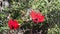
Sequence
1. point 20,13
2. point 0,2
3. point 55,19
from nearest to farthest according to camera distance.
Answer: point 55,19 → point 20,13 → point 0,2

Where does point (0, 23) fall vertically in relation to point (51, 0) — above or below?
below

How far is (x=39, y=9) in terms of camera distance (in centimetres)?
305

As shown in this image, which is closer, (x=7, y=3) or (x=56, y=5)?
(x=56, y=5)

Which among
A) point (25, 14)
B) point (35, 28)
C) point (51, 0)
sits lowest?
point (35, 28)

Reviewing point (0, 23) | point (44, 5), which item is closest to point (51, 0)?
point (44, 5)

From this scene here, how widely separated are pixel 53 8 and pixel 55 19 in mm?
163

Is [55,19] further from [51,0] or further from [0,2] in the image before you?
[0,2]

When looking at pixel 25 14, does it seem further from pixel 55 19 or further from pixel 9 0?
pixel 9 0

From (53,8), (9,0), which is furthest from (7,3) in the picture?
(53,8)

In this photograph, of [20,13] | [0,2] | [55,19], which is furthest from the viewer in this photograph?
A: [0,2]

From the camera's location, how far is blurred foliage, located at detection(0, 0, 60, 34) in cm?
294

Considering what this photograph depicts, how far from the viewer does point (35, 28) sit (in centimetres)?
305

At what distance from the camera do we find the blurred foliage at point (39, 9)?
116 inches

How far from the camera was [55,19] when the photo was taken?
2951 millimetres
